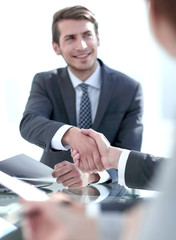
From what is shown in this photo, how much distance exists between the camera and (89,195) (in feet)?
4.66

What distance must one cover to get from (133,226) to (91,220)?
54 mm

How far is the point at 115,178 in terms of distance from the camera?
1.77 metres

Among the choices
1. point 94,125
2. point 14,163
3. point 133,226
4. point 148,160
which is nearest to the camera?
point 133,226

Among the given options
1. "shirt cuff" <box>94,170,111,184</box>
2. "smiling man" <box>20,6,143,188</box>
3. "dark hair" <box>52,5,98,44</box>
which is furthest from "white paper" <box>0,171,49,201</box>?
"dark hair" <box>52,5,98,44</box>

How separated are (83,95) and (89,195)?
1.14 metres

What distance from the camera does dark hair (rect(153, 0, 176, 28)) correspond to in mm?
428

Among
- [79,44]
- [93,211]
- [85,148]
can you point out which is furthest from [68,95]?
[93,211]

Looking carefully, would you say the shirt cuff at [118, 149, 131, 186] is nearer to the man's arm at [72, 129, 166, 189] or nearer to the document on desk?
the man's arm at [72, 129, 166, 189]

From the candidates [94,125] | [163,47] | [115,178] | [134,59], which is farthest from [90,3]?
[163,47]

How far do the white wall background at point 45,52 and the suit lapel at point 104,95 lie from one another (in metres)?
3.23

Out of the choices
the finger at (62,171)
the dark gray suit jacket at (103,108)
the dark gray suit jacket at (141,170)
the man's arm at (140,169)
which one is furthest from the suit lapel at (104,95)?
the dark gray suit jacket at (141,170)

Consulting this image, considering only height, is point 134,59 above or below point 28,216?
below

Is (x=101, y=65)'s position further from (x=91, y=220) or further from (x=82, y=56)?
(x=91, y=220)

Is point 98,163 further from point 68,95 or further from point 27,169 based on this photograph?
point 68,95
